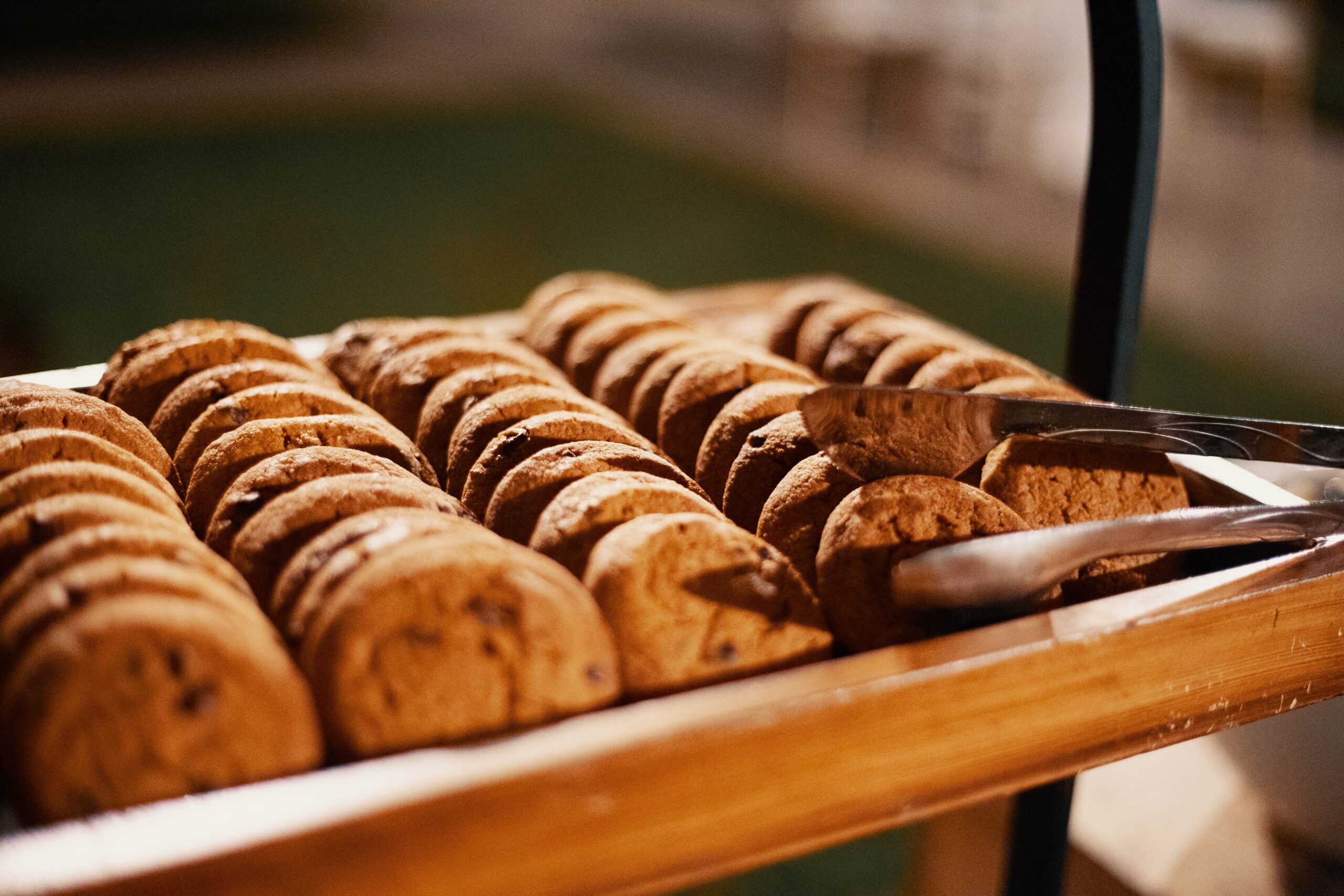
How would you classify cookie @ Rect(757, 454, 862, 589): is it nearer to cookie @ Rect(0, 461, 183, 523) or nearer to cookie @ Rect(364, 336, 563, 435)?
cookie @ Rect(364, 336, 563, 435)

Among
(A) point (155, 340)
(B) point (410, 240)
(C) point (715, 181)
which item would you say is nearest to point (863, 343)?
(A) point (155, 340)

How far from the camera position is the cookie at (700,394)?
1099mm

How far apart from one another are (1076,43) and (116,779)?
6.61 metres

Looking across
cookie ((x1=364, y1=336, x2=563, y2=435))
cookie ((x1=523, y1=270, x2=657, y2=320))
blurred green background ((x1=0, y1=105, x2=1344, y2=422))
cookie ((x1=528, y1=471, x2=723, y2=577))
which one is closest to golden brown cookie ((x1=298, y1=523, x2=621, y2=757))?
cookie ((x1=528, y1=471, x2=723, y2=577))

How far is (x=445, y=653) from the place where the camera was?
2.19ft

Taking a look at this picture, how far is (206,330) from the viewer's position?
116 cm

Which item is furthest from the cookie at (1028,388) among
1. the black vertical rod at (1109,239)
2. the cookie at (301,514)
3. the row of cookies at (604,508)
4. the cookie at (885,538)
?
the cookie at (301,514)

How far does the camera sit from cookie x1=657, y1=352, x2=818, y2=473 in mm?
1099

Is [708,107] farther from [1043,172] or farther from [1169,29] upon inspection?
[1169,29]

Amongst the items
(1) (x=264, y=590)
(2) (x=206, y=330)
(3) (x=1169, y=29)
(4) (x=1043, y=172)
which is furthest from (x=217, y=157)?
(1) (x=264, y=590)

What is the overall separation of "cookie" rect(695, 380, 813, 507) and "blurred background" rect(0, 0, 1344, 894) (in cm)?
65

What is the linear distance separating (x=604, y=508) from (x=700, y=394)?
12.0 inches

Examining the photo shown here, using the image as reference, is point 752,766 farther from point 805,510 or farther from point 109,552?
point 109,552

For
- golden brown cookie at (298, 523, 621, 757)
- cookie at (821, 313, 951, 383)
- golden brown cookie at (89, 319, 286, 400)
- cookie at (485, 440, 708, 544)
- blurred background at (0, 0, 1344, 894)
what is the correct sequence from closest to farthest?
golden brown cookie at (298, 523, 621, 757) → cookie at (485, 440, 708, 544) → golden brown cookie at (89, 319, 286, 400) → cookie at (821, 313, 951, 383) → blurred background at (0, 0, 1344, 894)
